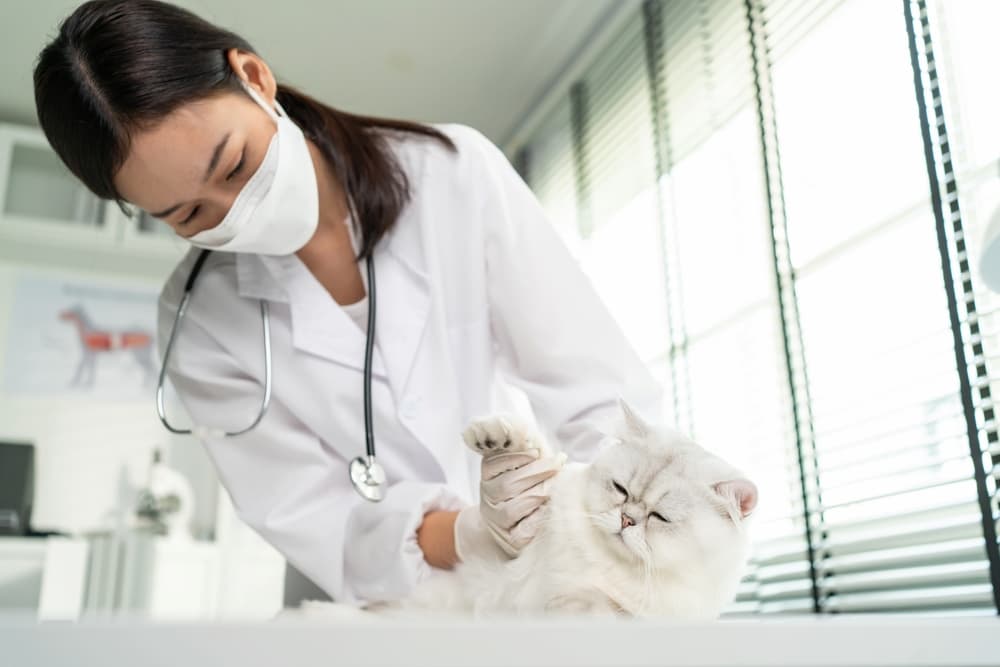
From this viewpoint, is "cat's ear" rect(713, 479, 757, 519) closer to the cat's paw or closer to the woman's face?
the cat's paw

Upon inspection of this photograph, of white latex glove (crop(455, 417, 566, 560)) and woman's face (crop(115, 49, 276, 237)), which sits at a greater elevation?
woman's face (crop(115, 49, 276, 237))

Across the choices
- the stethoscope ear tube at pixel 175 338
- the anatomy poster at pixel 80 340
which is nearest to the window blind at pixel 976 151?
the stethoscope ear tube at pixel 175 338

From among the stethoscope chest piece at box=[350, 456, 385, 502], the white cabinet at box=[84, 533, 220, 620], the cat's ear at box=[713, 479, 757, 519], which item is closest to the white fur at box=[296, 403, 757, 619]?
the cat's ear at box=[713, 479, 757, 519]

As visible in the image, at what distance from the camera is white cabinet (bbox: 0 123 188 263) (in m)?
3.32

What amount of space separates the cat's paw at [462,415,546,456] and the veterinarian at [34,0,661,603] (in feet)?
0.50

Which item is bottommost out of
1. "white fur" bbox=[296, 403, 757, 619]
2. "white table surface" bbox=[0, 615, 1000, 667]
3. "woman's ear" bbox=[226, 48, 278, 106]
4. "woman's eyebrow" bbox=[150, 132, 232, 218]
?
"white table surface" bbox=[0, 615, 1000, 667]

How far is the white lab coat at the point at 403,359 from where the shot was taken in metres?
1.19

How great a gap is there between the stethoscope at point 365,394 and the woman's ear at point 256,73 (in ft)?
0.91

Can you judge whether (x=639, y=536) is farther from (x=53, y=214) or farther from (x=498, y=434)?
(x=53, y=214)

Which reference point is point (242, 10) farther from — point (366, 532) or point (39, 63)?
point (366, 532)

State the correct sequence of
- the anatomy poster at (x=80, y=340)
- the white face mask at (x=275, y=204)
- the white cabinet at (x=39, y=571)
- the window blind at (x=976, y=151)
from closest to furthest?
1. the white face mask at (x=275, y=204)
2. the window blind at (x=976, y=151)
3. the white cabinet at (x=39, y=571)
4. the anatomy poster at (x=80, y=340)

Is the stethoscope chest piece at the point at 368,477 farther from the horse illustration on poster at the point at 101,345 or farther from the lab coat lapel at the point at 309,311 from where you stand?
the horse illustration on poster at the point at 101,345

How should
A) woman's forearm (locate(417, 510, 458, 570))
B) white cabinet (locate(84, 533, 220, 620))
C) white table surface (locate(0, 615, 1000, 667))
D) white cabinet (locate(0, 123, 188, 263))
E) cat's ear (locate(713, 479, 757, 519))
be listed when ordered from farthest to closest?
white cabinet (locate(0, 123, 188, 263))
white cabinet (locate(84, 533, 220, 620))
woman's forearm (locate(417, 510, 458, 570))
cat's ear (locate(713, 479, 757, 519))
white table surface (locate(0, 615, 1000, 667))

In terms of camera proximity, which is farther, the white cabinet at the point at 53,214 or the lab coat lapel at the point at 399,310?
the white cabinet at the point at 53,214
